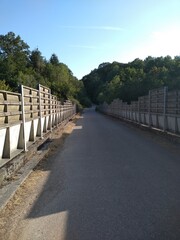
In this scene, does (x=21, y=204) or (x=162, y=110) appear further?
(x=162, y=110)

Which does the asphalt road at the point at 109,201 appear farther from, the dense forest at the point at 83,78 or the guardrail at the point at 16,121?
the dense forest at the point at 83,78

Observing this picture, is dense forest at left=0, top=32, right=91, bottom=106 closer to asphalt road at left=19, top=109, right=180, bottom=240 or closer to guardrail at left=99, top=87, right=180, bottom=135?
guardrail at left=99, top=87, right=180, bottom=135

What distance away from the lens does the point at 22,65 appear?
97688 millimetres

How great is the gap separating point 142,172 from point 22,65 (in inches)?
3666

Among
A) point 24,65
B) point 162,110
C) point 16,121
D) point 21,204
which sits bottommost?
point 21,204

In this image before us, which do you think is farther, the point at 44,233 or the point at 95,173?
the point at 95,173

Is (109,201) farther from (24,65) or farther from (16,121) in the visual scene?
(24,65)

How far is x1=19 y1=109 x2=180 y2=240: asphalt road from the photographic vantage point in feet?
15.0

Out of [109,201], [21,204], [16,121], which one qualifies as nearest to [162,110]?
[16,121]

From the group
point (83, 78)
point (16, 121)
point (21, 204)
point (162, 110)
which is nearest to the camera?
point (21, 204)

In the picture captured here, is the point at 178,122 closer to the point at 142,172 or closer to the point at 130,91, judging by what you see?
the point at 142,172

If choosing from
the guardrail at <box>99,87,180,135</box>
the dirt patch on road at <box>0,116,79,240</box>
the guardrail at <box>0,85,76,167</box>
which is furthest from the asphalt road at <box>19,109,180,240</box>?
the guardrail at <box>99,87,180,135</box>

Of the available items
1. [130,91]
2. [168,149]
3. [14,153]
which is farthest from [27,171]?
[130,91]

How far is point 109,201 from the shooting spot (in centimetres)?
587
